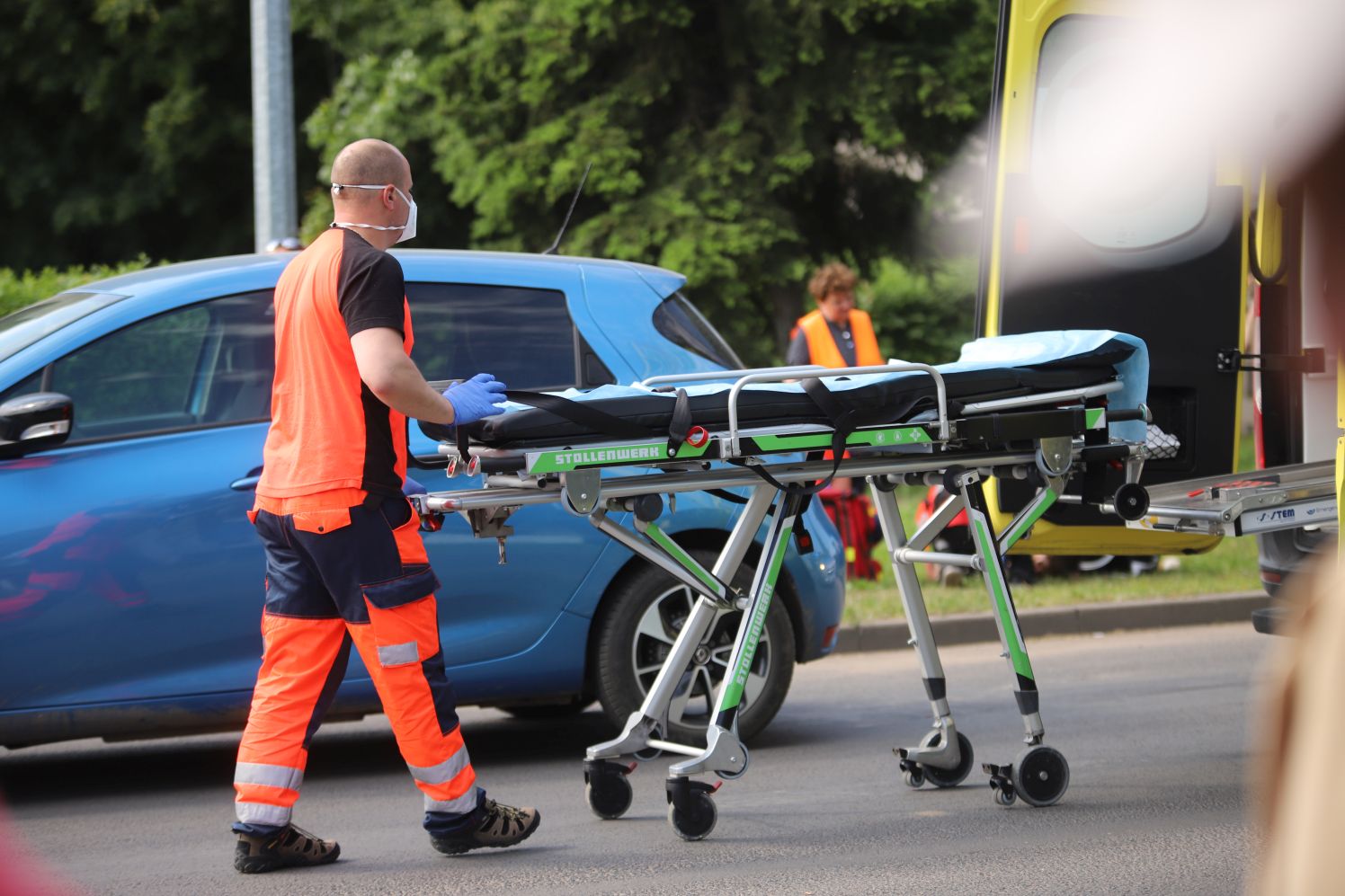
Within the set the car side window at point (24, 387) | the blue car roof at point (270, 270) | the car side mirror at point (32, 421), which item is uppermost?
the blue car roof at point (270, 270)

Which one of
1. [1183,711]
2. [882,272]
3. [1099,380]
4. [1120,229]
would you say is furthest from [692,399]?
[882,272]

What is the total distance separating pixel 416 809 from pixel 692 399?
6.09 ft

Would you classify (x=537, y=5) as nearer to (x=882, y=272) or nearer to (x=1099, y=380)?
(x=882, y=272)

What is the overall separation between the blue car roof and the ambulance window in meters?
1.55

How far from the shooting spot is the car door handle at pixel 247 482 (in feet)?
18.6

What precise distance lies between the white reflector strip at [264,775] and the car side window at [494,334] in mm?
1845

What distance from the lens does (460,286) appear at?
20.4 feet

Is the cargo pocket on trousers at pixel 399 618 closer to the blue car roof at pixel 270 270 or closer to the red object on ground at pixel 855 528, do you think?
the blue car roof at pixel 270 270

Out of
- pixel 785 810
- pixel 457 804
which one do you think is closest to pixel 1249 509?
pixel 785 810

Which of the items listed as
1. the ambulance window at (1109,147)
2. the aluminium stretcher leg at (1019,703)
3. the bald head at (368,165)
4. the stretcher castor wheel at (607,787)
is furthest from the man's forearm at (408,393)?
the ambulance window at (1109,147)

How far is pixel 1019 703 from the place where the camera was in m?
5.27

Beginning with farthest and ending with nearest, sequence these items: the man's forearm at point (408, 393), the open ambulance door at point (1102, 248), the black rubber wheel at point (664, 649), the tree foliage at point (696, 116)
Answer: the tree foliage at point (696, 116) → the open ambulance door at point (1102, 248) → the black rubber wheel at point (664, 649) → the man's forearm at point (408, 393)

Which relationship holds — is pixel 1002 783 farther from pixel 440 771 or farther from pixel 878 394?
pixel 440 771

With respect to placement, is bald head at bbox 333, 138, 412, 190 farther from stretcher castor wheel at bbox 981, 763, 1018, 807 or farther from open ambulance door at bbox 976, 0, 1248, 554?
open ambulance door at bbox 976, 0, 1248, 554
